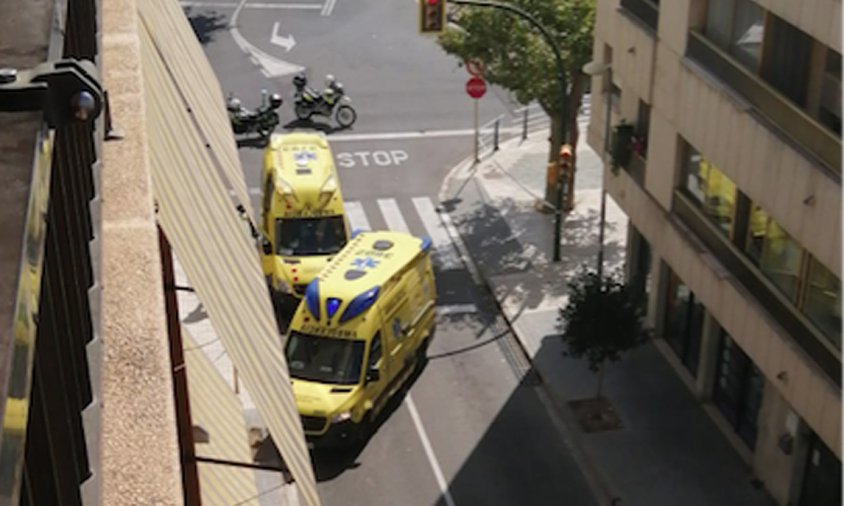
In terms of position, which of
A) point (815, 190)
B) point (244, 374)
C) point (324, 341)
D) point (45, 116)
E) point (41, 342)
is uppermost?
point (45, 116)

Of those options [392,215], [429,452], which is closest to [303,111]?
[392,215]

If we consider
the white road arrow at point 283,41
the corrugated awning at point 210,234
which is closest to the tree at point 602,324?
the corrugated awning at point 210,234

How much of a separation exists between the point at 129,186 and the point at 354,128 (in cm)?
3071

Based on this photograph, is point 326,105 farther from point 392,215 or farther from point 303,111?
point 392,215

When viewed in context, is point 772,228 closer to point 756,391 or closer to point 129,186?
point 756,391

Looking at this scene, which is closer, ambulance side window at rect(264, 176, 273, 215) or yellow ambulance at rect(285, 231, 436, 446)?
yellow ambulance at rect(285, 231, 436, 446)

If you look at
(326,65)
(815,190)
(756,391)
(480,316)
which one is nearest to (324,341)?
(480,316)

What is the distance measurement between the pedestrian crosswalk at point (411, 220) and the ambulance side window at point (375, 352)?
7.42 metres

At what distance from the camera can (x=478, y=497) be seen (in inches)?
833

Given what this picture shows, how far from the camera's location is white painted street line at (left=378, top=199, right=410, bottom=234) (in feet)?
104

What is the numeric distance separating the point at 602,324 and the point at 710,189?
123 inches

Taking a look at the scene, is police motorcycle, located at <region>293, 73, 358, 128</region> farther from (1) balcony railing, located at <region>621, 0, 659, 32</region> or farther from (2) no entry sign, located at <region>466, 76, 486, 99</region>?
(1) balcony railing, located at <region>621, 0, 659, 32</region>

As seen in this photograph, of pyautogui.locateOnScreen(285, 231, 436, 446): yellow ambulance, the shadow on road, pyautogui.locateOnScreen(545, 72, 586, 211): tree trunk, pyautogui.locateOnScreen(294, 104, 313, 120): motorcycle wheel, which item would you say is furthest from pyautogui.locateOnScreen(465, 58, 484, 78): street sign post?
the shadow on road

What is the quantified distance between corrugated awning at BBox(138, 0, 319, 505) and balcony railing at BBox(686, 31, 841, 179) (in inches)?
323
